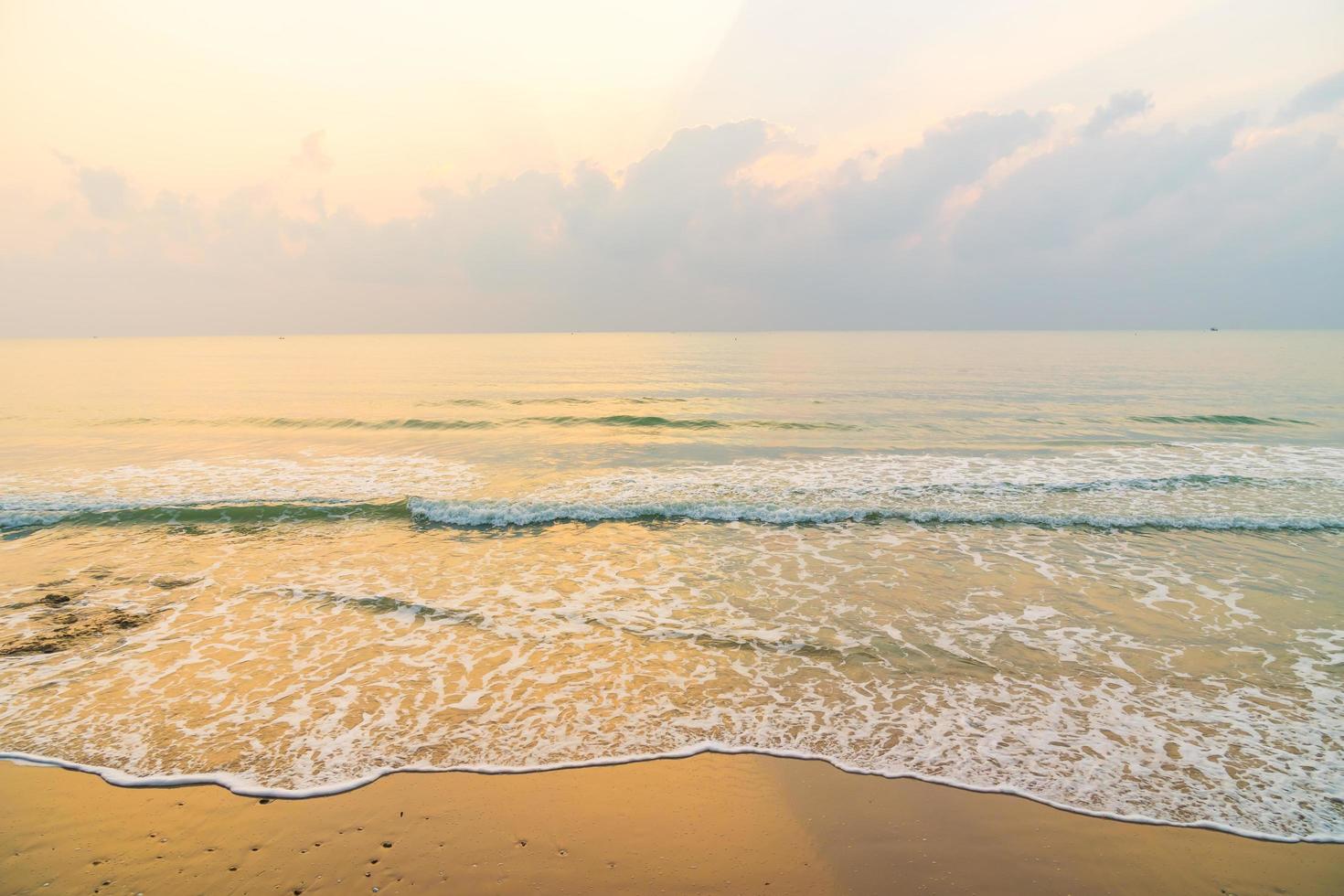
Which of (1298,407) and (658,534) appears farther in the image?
(1298,407)

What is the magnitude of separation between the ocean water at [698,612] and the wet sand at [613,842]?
15.5 inches

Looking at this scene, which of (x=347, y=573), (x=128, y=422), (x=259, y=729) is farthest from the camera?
(x=128, y=422)

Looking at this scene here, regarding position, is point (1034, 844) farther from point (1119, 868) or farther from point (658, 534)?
point (658, 534)

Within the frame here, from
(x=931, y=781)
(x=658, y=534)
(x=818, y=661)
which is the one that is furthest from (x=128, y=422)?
(x=931, y=781)

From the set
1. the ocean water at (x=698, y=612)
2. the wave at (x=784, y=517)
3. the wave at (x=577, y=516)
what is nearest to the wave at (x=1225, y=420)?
the ocean water at (x=698, y=612)

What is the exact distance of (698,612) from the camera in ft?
36.2

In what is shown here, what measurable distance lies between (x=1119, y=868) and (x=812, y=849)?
2.50m

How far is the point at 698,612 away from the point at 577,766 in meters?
4.51

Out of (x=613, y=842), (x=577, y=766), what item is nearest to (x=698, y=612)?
(x=577, y=766)

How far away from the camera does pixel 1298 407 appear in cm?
3741

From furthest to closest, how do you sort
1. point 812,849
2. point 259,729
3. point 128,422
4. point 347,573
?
1. point 128,422
2. point 347,573
3. point 259,729
4. point 812,849

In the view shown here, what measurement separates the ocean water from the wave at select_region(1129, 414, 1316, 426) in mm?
4757

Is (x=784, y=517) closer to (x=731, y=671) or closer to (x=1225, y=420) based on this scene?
(x=731, y=671)

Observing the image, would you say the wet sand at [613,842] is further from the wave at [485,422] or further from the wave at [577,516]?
the wave at [485,422]
